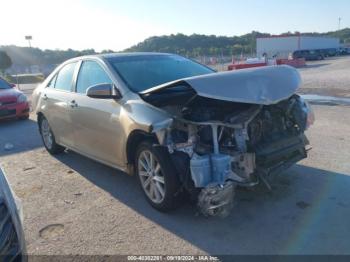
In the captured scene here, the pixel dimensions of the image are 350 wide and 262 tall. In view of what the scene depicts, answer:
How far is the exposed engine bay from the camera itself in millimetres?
3605

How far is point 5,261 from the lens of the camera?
2.25 m

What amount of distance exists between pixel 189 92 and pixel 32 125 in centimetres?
755

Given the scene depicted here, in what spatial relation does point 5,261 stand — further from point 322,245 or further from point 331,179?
point 331,179

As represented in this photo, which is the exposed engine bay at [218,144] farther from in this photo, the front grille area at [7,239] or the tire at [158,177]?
the front grille area at [7,239]

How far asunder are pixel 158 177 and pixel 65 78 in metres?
2.91

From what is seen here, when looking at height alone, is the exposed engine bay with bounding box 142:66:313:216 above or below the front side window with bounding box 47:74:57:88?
below

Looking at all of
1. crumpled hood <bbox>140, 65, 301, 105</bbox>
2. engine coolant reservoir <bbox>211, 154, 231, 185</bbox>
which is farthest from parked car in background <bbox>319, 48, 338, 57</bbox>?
engine coolant reservoir <bbox>211, 154, 231, 185</bbox>

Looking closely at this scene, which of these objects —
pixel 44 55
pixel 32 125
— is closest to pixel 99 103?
pixel 32 125

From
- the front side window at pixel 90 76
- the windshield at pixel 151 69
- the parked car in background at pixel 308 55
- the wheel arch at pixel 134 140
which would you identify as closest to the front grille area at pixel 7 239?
the wheel arch at pixel 134 140

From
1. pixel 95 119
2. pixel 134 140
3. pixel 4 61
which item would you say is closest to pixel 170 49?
pixel 4 61

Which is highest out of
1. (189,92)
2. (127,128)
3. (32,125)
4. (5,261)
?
(189,92)

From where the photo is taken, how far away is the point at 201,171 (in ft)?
11.8

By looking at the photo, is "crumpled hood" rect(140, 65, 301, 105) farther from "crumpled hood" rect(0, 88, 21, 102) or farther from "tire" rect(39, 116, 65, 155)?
"crumpled hood" rect(0, 88, 21, 102)

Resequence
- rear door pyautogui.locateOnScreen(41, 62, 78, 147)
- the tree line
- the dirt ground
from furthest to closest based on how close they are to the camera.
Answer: the tree line < rear door pyautogui.locateOnScreen(41, 62, 78, 147) < the dirt ground
